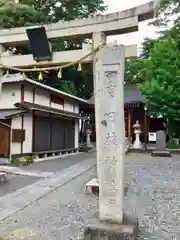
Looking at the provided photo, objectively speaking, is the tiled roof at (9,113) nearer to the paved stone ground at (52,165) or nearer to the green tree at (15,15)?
the paved stone ground at (52,165)

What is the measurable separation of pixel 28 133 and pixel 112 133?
12.5 metres

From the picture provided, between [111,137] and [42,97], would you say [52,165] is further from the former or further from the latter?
[111,137]

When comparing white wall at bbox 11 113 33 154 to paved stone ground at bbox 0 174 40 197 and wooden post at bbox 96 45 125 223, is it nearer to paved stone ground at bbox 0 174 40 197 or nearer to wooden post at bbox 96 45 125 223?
paved stone ground at bbox 0 174 40 197

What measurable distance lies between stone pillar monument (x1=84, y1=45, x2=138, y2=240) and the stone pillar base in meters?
0.05

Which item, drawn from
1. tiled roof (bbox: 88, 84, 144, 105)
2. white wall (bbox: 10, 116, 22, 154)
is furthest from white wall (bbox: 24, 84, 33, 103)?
tiled roof (bbox: 88, 84, 144, 105)

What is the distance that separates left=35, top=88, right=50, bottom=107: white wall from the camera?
17573mm

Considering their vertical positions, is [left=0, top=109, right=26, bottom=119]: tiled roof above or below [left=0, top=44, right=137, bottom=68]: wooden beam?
below

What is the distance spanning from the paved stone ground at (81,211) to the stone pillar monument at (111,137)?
0.72 metres

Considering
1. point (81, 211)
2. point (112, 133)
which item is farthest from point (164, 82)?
point (112, 133)

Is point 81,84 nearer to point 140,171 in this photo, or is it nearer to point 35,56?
point 140,171

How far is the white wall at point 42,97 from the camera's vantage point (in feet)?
57.7

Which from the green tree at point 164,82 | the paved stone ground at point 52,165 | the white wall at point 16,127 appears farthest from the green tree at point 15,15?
the paved stone ground at point 52,165

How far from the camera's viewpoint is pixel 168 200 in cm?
727

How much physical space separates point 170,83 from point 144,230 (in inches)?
668
